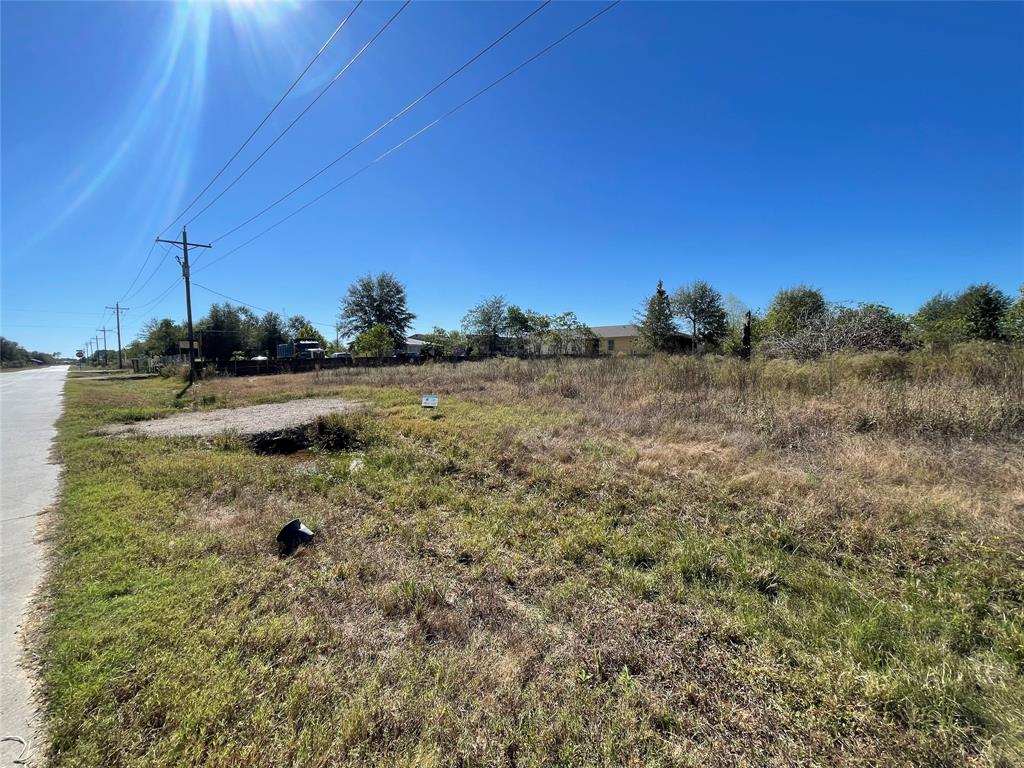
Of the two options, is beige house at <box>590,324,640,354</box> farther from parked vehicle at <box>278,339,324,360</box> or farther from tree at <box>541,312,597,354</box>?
parked vehicle at <box>278,339,324,360</box>

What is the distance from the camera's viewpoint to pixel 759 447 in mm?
5555

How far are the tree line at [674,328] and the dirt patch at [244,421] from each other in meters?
13.7

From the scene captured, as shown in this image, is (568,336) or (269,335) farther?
(269,335)

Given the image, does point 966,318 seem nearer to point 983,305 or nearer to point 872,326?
point 983,305

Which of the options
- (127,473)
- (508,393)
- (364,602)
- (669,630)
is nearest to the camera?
(669,630)

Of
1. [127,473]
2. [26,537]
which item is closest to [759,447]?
[26,537]

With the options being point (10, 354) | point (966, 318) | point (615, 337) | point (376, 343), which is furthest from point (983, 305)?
point (10, 354)

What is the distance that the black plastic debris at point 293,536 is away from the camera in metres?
3.45

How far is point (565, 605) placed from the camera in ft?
8.64

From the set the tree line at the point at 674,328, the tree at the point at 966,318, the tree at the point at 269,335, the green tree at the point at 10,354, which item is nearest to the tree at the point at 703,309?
the tree line at the point at 674,328

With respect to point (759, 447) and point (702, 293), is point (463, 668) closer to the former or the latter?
point (759, 447)

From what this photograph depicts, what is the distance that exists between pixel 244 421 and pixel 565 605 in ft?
31.9

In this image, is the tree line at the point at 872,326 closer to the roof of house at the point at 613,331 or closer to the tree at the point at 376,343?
the roof of house at the point at 613,331

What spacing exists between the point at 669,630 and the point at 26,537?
558cm
